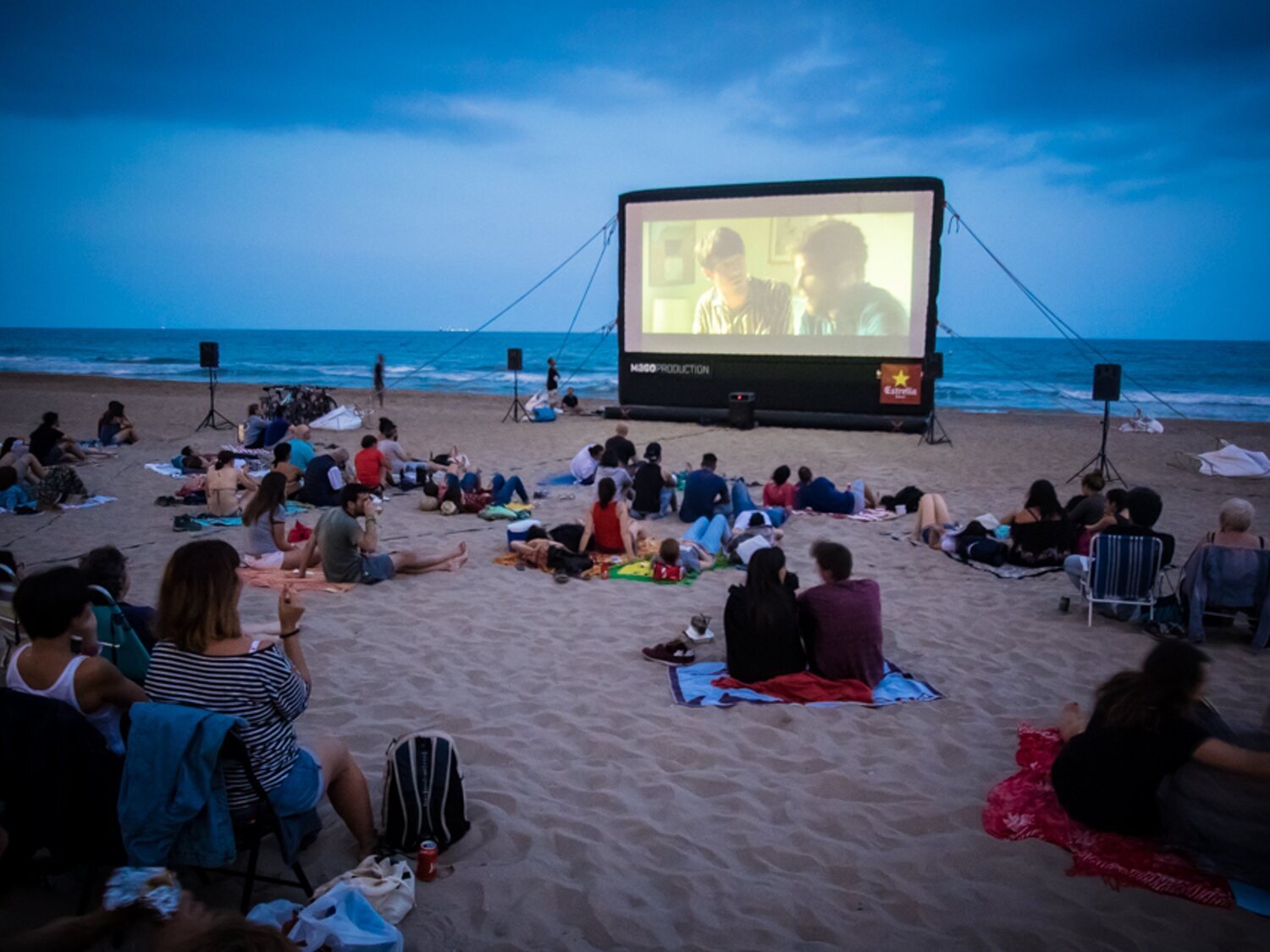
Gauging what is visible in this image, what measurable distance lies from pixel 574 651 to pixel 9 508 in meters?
6.92

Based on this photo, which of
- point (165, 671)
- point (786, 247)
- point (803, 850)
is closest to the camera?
point (165, 671)

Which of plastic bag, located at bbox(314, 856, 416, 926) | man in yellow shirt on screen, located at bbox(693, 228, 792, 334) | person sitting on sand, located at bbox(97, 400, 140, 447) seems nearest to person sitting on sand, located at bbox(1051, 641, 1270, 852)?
plastic bag, located at bbox(314, 856, 416, 926)

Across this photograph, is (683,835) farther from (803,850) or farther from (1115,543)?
(1115,543)

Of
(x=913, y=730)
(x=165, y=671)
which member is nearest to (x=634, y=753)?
(x=913, y=730)

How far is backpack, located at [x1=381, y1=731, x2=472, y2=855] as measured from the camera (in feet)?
9.59

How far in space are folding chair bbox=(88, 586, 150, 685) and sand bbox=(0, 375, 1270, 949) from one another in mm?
803

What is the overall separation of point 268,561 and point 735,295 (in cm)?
1167

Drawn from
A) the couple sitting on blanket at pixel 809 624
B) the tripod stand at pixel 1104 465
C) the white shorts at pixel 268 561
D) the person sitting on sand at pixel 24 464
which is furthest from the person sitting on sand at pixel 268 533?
the tripod stand at pixel 1104 465

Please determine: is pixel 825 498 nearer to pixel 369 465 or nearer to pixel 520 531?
pixel 520 531

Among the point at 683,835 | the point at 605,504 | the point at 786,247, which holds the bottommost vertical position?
the point at 683,835

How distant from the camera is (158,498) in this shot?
9031mm

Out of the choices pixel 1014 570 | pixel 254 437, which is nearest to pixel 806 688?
pixel 1014 570

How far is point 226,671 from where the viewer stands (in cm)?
254

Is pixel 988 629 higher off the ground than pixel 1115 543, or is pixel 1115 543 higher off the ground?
pixel 1115 543
